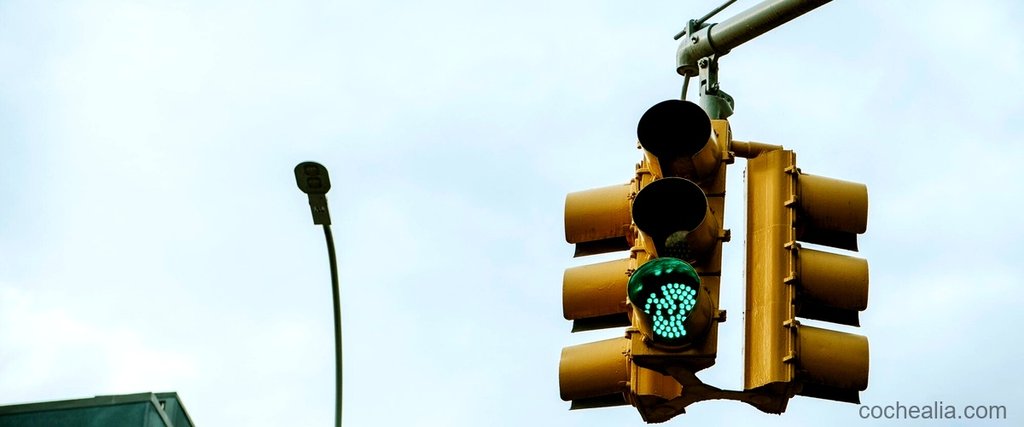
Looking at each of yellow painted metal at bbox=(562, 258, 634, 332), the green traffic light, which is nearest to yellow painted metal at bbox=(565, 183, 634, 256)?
yellow painted metal at bbox=(562, 258, 634, 332)

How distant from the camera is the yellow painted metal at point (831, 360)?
225 inches

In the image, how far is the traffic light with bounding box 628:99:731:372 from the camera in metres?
5.47

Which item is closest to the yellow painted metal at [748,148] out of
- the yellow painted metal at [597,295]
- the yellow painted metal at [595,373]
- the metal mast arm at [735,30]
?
the metal mast arm at [735,30]

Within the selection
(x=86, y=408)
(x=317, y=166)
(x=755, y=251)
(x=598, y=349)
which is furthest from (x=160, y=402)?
(x=755, y=251)

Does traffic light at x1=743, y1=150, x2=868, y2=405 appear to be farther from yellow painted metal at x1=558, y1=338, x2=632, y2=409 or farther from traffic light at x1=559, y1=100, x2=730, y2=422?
yellow painted metal at x1=558, y1=338, x2=632, y2=409

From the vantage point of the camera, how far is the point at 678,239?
575 centimetres

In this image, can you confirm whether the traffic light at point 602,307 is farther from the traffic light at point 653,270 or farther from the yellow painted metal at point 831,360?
the yellow painted metal at point 831,360

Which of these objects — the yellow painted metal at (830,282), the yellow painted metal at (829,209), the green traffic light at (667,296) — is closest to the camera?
the green traffic light at (667,296)

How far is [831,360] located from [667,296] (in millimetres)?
871

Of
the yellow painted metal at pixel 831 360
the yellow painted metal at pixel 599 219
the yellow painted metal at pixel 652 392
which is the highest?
the yellow painted metal at pixel 599 219

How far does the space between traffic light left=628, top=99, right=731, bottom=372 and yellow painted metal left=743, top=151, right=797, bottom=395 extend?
17 cm

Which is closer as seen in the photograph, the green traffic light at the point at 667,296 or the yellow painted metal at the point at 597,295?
the green traffic light at the point at 667,296

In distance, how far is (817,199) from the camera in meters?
6.16

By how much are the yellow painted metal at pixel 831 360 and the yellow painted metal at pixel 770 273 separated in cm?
8
